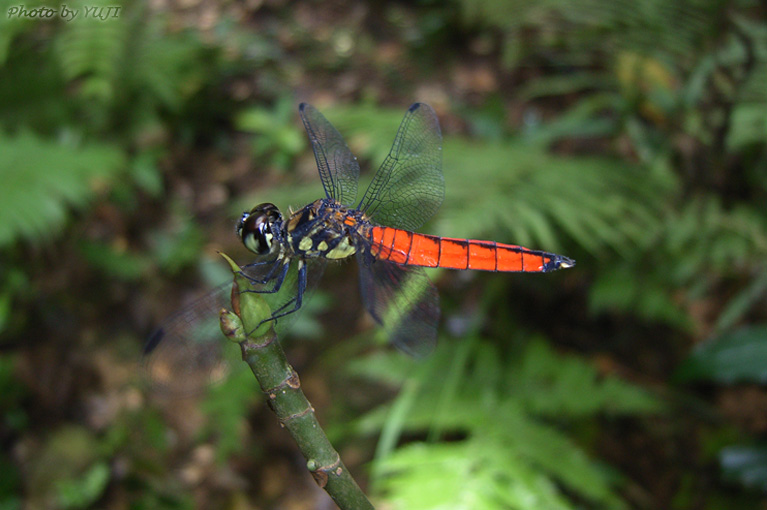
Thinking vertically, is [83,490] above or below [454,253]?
below

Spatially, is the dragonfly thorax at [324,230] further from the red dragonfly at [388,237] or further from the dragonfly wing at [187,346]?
the dragonfly wing at [187,346]

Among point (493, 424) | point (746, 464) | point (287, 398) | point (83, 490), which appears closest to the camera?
point (287, 398)

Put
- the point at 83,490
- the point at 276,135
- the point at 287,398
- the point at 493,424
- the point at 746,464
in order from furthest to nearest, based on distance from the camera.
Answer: the point at 276,135 → the point at 83,490 → the point at 493,424 → the point at 746,464 → the point at 287,398

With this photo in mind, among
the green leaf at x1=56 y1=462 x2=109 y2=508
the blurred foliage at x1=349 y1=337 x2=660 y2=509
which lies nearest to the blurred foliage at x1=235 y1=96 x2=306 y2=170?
the blurred foliage at x1=349 y1=337 x2=660 y2=509

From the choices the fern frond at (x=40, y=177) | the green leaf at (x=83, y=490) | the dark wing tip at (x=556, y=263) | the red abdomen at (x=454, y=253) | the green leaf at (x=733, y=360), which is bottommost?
the green leaf at (x=733, y=360)

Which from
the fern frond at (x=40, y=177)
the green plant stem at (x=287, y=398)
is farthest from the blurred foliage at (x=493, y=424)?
the fern frond at (x=40, y=177)

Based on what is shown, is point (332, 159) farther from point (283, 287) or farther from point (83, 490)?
point (83, 490)

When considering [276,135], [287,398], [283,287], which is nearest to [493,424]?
[283,287]
